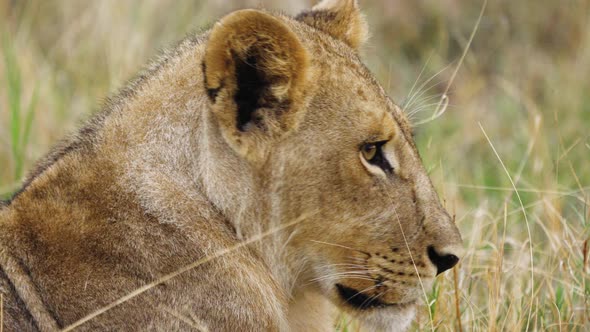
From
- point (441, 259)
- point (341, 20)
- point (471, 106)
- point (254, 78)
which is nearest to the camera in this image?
point (254, 78)

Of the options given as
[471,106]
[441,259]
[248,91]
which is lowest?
[471,106]

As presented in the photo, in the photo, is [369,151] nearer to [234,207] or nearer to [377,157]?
[377,157]

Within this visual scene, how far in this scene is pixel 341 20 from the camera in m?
4.48

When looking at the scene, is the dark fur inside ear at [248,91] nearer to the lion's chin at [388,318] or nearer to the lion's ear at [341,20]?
the lion's ear at [341,20]

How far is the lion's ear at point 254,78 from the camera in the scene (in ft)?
11.8

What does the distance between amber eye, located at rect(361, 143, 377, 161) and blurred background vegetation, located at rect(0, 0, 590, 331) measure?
0.64m

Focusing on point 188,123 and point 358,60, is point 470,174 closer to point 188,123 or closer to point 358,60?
point 358,60

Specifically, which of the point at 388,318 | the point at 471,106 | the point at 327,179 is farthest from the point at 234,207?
the point at 471,106

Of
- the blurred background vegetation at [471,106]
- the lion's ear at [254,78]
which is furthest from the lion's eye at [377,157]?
the blurred background vegetation at [471,106]

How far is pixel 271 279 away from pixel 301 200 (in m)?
0.30

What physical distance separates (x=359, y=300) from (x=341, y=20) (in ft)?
4.06

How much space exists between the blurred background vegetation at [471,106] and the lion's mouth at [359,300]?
30 cm

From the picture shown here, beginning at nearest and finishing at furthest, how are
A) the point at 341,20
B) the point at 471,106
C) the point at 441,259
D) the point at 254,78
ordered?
the point at 254,78 < the point at 441,259 < the point at 341,20 < the point at 471,106

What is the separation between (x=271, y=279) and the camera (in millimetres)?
3814
